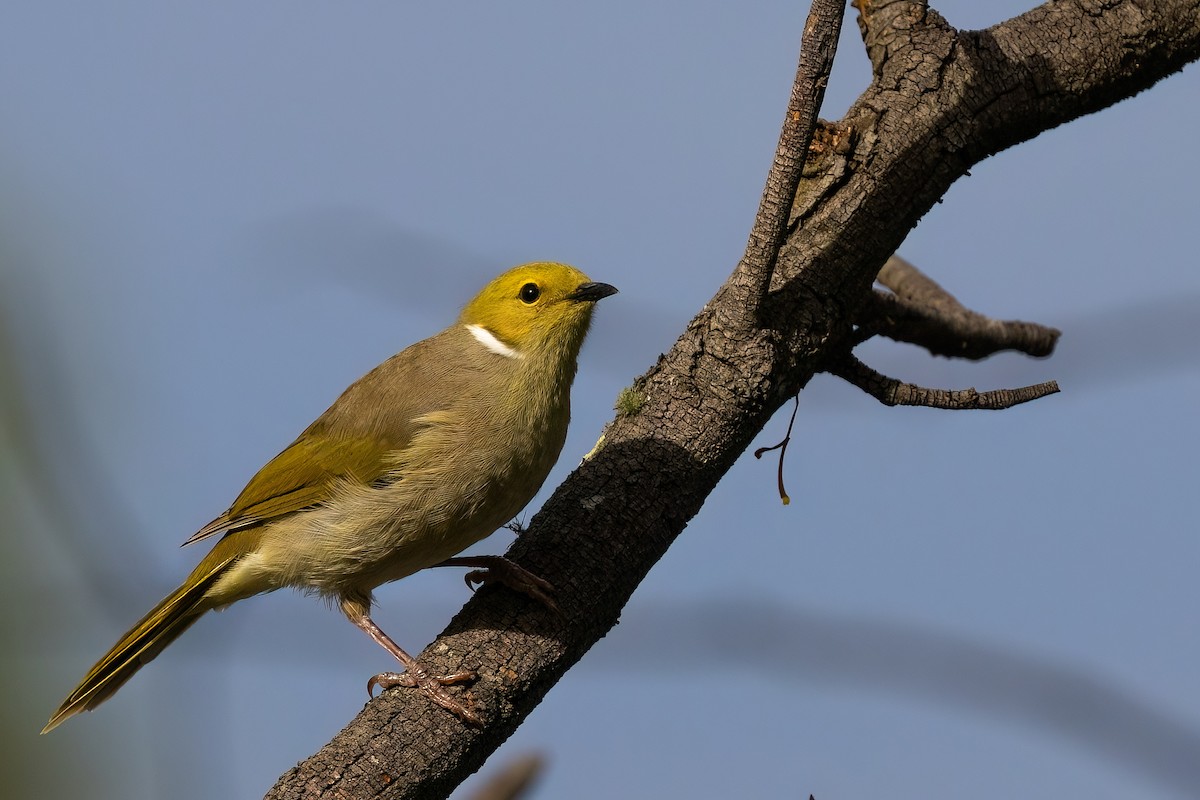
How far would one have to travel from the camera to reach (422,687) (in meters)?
3.36

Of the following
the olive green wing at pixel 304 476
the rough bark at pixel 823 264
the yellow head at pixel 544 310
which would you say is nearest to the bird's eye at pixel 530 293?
the yellow head at pixel 544 310

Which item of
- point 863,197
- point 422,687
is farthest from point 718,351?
point 422,687

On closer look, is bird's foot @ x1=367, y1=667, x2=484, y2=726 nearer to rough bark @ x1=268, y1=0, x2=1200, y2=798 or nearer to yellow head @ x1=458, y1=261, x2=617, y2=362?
rough bark @ x1=268, y1=0, x2=1200, y2=798

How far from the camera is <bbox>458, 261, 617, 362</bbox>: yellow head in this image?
4785mm

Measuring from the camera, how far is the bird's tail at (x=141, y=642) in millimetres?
4688

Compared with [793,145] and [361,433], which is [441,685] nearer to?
[361,433]

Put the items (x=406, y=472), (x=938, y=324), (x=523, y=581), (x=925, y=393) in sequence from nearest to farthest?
(x=523, y=581)
(x=925, y=393)
(x=406, y=472)
(x=938, y=324)

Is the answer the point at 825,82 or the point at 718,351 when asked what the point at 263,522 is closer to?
the point at 718,351

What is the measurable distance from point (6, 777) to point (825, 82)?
548 cm

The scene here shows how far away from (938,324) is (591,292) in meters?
1.60

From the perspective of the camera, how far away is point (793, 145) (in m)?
3.32

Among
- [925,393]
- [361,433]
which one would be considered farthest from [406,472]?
[925,393]

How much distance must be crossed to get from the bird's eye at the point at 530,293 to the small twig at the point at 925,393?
138cm

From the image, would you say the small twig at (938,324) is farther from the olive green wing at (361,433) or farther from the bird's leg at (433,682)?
the bird's leg at (433,682)
